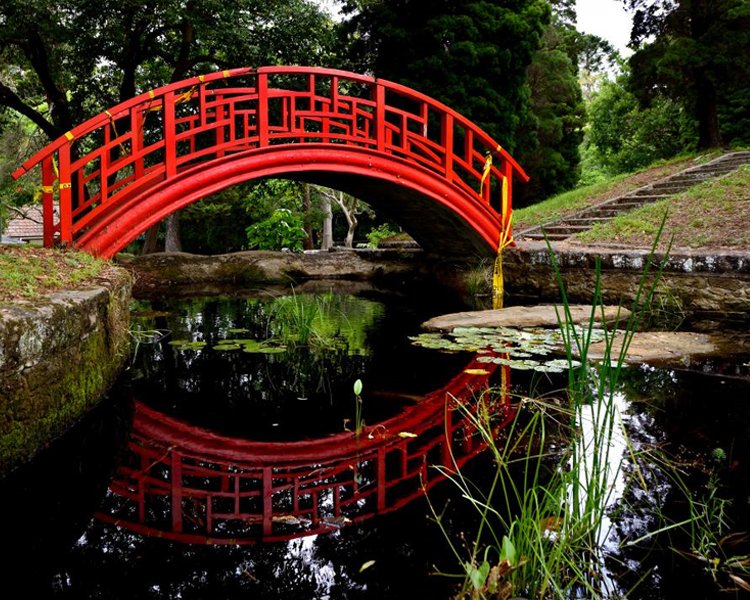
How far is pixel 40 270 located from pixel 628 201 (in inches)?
303

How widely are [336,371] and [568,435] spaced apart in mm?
1750

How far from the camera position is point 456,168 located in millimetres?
11148

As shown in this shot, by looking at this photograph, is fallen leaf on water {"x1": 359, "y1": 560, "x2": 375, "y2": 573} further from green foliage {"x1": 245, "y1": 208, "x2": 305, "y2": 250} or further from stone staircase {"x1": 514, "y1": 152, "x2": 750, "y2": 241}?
green foliage {"x1": 245, "y1": 208, "x2": 305, "y2": 250}

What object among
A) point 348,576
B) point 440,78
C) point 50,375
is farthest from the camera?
point 440,78

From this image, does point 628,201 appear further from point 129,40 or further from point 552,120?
point 129,40

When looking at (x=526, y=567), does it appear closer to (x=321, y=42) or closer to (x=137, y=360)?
(x=137, y=360)

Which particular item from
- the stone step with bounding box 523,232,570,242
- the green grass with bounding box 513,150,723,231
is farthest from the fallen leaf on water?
the green grass with bounding box 513,150,723,231

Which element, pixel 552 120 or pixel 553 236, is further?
pixel 552 120

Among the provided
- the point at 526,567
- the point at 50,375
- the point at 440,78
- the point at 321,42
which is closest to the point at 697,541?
the point at 526,567

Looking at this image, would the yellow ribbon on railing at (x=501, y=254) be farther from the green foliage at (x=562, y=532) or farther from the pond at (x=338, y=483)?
the green foliage at (x=562, y=532)

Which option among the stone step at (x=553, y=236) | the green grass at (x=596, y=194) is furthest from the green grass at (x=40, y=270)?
the green grass at (x=596, y=194)

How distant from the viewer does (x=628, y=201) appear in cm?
873

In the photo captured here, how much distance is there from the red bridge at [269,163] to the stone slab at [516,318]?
1.66m

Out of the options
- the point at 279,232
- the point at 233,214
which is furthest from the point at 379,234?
the point at 233,214
